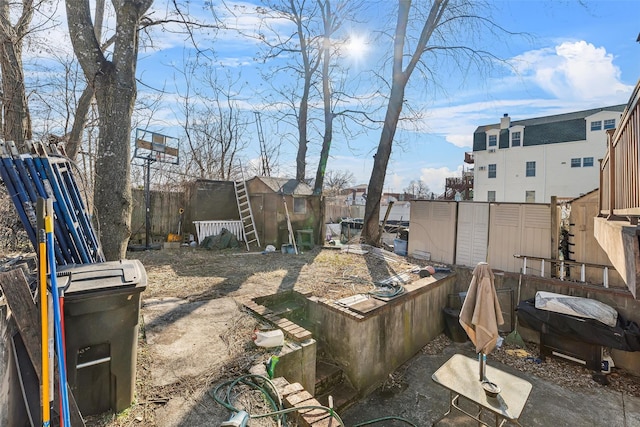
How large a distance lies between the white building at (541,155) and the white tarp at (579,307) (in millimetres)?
16653

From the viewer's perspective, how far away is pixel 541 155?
1866 cm

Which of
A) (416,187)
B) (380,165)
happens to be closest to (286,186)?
(380,165)

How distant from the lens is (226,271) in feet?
20.2

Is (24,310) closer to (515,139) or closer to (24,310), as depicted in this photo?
(24,310)

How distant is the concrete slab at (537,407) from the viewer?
373 centimetres

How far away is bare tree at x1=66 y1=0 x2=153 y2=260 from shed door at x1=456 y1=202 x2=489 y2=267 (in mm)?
7317

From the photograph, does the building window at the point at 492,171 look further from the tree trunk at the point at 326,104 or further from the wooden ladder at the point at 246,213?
the wooden ladder at the point at 246,213

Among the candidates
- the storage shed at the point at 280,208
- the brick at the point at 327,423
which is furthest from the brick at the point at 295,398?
the storage shed at the point at 280,208

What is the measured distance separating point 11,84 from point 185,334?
5.56 metres

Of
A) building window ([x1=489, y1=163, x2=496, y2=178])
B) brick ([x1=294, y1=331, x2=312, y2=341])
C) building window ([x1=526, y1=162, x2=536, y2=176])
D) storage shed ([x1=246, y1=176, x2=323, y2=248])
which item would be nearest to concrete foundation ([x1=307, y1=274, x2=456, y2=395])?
brick ([x1=294, y1=331, x2=312, y2=341])

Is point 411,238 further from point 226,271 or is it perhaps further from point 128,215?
point 128,215

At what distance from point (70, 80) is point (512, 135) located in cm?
2393

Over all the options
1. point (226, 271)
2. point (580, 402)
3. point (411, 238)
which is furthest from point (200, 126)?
point (580, 402)

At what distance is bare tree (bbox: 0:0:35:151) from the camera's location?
4855 millimetres
